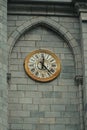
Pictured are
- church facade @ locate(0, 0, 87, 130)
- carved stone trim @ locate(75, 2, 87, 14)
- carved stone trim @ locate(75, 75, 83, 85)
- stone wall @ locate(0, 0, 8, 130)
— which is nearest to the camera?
stone wall @ locate(0, 0, 8, 130)

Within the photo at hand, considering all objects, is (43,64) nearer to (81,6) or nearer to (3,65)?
(3,65)

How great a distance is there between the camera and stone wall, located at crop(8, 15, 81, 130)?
Answer: 23984 mm

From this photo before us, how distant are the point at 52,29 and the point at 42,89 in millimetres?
2557

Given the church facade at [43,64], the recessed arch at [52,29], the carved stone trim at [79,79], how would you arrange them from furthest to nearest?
the recessed arch at [52,29] → the carved stone trim at [79,79] → the church facade at [43,64]

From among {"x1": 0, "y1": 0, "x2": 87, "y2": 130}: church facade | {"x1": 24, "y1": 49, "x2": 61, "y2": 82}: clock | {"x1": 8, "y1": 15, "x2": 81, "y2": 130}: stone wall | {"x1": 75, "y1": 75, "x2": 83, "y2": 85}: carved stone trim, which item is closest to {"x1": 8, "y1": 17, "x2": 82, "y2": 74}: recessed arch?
{"x1": 0, "y1": 0, "x2": 87, "y2": 130}: church facade

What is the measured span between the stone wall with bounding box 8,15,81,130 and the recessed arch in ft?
0.47

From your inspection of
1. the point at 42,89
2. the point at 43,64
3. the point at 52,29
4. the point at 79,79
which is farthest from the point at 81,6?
the point at 42,89

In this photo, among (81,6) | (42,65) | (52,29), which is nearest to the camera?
(42,65)

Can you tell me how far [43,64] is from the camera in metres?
24.7

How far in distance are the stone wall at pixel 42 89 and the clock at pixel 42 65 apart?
0.18 metres

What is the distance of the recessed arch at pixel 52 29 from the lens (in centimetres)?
2489

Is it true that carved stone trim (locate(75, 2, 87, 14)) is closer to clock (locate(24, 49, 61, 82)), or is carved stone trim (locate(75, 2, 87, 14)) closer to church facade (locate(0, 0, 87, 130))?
church facade (locate(0, 0, 87, 130))

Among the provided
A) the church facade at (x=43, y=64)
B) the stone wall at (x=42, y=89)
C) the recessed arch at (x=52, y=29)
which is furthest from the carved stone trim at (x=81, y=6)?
the recessed arch at (x=52, y=29)

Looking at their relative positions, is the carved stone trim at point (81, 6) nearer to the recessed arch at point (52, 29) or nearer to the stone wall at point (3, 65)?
the recessed arch at point (52, 29)
